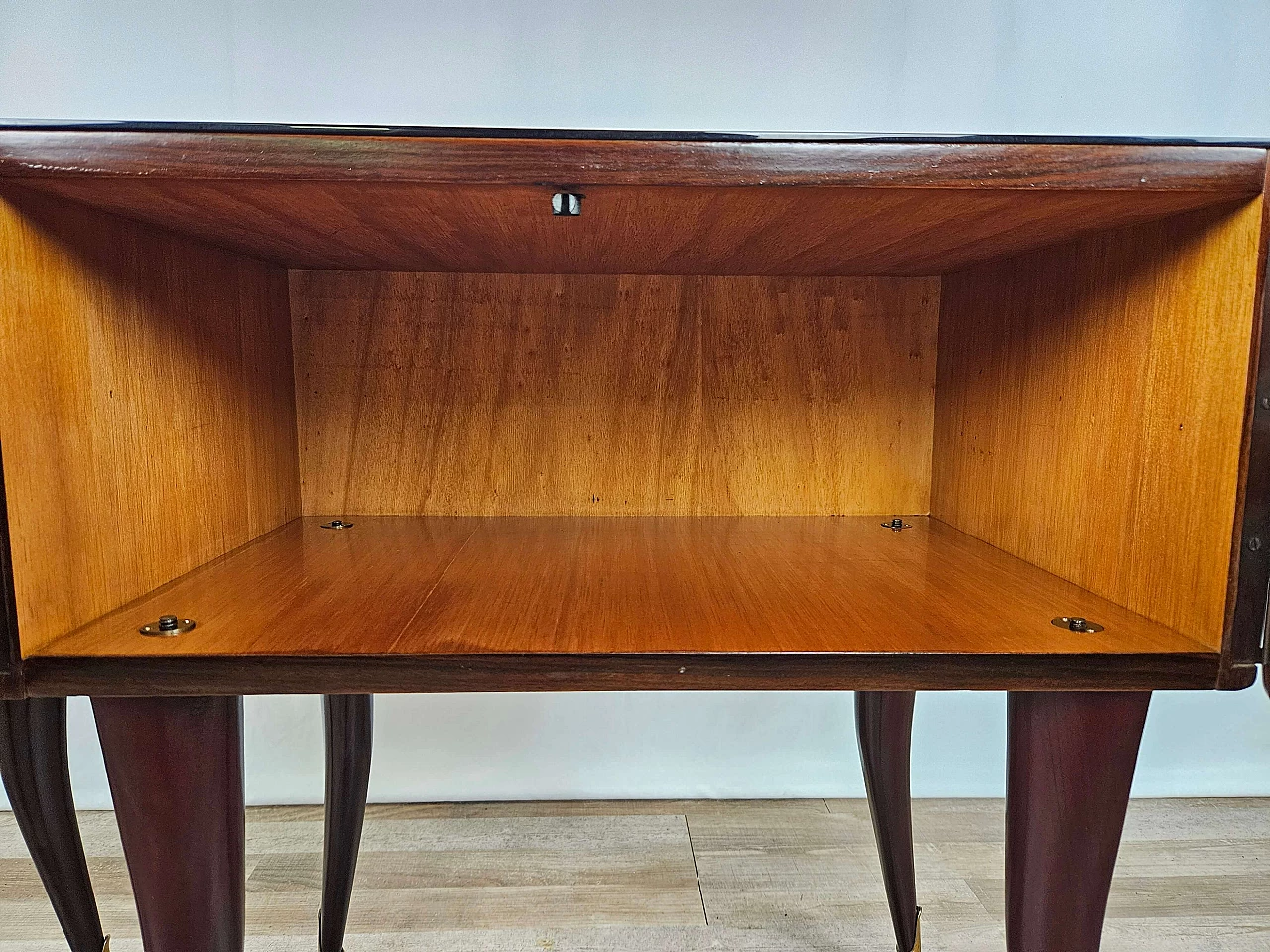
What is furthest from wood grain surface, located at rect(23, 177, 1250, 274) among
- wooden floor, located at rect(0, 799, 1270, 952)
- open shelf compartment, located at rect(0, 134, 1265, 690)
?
wooden floor, located at rect(0, 799, 1270, 952)

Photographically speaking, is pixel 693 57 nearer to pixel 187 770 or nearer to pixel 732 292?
pixel 732 292

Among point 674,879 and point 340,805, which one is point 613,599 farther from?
point 674,879

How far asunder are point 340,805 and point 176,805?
542 millimetres

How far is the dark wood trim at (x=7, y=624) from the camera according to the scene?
1.44 feet

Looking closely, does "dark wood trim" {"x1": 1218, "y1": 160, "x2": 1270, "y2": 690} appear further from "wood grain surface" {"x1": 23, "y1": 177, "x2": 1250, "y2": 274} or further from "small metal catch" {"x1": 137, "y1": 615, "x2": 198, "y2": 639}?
"small metal catch" {"x1": 137, "y1": 615, "x2": 198, "y2": 639}

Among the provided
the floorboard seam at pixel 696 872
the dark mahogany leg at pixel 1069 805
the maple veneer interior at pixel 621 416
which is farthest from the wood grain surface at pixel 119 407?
the floorboard seam at pixel 696 872

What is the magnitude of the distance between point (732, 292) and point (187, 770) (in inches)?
23.9

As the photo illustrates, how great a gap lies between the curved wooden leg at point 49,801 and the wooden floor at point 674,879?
0.35 metres

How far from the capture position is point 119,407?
56 centimetres

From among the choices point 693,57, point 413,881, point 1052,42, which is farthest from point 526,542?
point 1052,42

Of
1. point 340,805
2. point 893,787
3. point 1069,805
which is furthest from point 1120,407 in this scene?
→ point 340,805

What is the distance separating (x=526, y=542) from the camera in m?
0.75

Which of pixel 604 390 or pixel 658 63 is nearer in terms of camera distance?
pixel 604 390

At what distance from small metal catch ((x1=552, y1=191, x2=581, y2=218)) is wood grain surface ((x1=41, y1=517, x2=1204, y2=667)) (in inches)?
9.1
